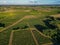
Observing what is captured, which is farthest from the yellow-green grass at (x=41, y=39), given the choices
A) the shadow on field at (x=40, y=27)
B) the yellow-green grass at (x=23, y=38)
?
the shadow on field at (x=40, y=27)

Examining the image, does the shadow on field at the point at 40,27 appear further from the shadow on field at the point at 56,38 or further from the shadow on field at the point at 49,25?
the shadow on field at the point at 56,38

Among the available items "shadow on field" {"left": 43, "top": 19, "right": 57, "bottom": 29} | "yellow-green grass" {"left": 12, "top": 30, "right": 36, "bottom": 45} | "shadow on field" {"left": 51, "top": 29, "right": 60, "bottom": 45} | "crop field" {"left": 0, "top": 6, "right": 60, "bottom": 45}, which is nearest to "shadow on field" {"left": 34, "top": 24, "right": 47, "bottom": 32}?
"crop field" {"left": 0, "top": 6, "right": 60, "bottom": 45}

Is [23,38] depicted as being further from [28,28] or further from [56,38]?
[56,38]

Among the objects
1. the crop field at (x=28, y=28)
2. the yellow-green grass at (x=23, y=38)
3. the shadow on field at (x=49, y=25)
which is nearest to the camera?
the yellow-green grass at (x=23, y=38)

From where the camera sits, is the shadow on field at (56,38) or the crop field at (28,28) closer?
the shadow on field at (56,38)

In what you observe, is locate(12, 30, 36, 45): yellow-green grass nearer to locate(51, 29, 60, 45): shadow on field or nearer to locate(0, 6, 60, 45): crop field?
locate(0, 6, 60, 45): crop field

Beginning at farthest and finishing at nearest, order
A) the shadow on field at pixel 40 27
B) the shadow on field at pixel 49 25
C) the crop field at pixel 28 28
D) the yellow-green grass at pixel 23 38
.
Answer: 1. the shadow on field at pixel 49 25
2. the shadow on field at pixel 40 27
3. the crop field at pixel 28 28
4. the yellow-green grass at pixel 23 38

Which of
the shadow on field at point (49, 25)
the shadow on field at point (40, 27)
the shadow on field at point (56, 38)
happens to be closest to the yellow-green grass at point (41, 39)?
the shadow on field at point (56, 38)

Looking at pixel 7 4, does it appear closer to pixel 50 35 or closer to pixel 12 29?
pixel 12 29

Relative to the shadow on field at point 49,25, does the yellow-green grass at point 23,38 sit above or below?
below
